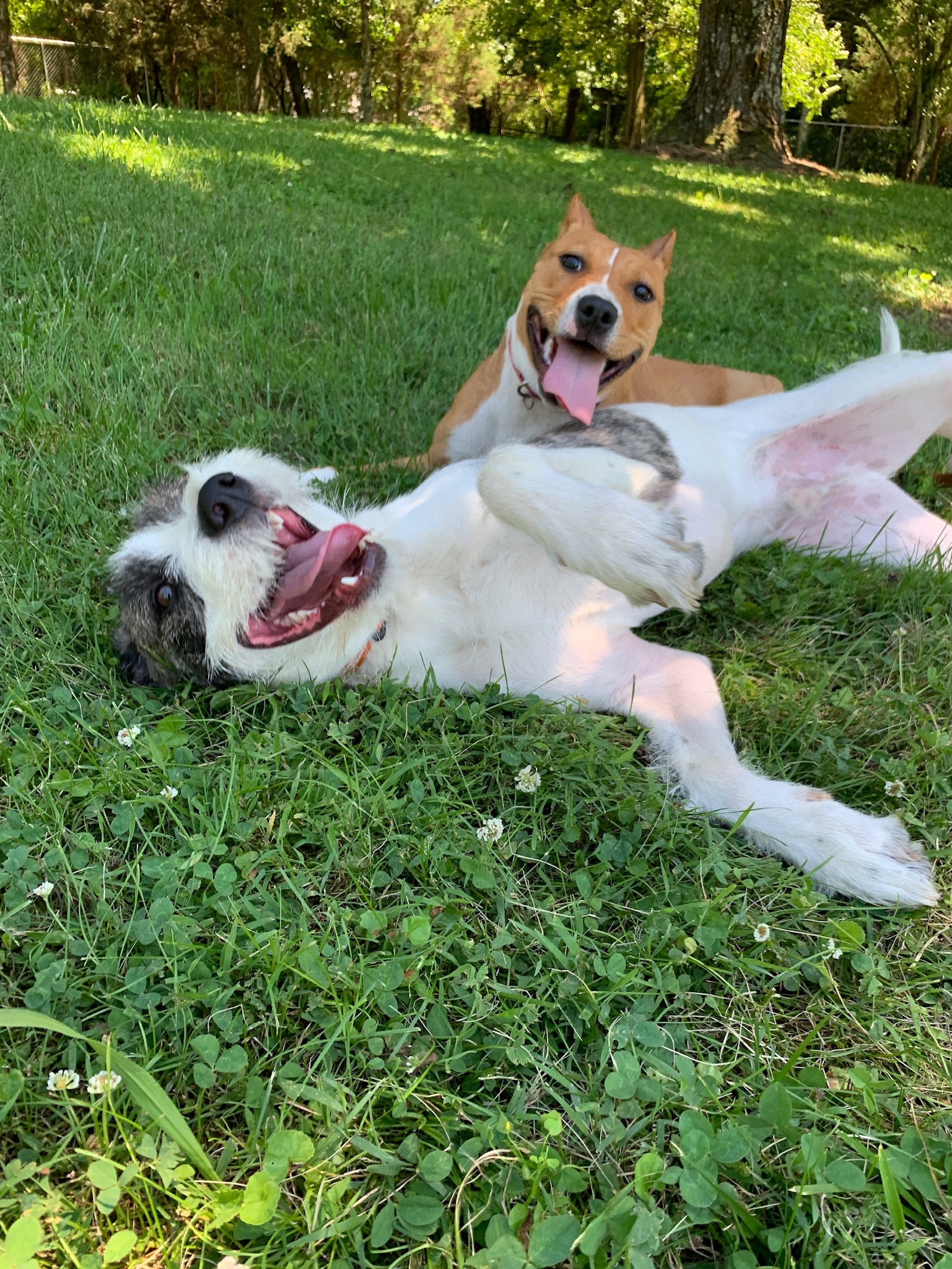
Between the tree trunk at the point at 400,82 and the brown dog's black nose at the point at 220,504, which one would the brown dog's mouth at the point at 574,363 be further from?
the tree trunk at the point at 400,82

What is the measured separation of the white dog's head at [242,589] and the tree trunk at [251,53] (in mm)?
31230

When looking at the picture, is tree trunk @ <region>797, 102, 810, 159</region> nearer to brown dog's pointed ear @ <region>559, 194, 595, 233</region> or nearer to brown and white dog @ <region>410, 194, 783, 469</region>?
brown dog's pointed ear @ <region>559, 194, 595, 233</region>

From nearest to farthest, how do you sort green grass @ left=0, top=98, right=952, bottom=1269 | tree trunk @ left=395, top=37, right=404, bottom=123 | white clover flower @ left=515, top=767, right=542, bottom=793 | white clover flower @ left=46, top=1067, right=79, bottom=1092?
1. green grass @ left=0, top=98, right=952, bottom=1269
2. white clover flower @ left=46, top=1067, right=79, bottom=1092
3. white clover flower @ left=515, top=767, right=542, bottom=793
4. tree trunk @ left=395, top=37, right=404, bottom=123

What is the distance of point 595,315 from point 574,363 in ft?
0.77

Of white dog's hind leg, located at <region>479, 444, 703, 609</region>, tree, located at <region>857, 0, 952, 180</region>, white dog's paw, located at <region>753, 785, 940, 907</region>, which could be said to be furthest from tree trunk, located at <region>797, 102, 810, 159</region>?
white dog's paw, located at <region>753, 785, 940, 907</region>

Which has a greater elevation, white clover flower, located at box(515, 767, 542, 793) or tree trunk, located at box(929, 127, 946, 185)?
tree trunk, located at box(929, 127, 946, 185)

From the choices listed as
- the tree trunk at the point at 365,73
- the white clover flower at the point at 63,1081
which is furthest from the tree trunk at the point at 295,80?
the white clover flower at the point at 63,1081

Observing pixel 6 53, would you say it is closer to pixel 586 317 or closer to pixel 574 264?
pixel 574 264

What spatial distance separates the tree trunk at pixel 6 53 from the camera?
21750 millimetres

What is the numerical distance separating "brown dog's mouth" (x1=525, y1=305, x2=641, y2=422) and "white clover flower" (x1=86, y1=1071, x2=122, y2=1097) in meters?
3.11

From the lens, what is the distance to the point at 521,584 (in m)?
2.79

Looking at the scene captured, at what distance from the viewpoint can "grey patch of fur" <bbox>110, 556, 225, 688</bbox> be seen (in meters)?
2.61

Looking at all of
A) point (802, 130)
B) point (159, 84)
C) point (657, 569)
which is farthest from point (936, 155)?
point (657, 569)

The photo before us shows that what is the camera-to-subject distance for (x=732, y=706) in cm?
277
